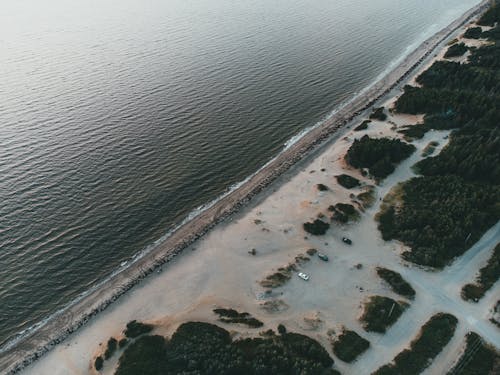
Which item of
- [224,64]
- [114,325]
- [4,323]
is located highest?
[224,64]

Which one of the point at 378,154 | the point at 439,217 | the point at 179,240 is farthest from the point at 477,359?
the point at 179,240

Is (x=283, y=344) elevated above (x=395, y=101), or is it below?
below

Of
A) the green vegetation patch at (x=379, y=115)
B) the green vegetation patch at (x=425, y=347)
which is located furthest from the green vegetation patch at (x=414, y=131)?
the green vegetation patch at (x=425, y=347)

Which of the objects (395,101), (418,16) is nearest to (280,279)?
(395,101)

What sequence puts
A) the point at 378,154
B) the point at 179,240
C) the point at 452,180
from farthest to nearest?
the point at 378,154 < the point at 452,180 < the point at 179,240

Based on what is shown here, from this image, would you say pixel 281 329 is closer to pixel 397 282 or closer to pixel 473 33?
pixel 397 282

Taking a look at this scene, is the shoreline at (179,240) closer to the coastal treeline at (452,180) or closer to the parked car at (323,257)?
the coastal treeline at (452,180)

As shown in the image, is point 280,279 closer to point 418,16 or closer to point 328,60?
point 328,60
